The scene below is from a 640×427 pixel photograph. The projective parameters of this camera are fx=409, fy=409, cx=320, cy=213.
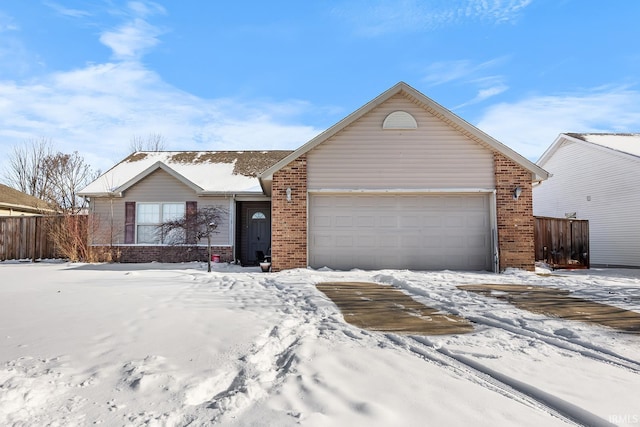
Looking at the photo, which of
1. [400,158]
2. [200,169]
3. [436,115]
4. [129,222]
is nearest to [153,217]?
[129,222]

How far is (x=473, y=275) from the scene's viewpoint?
984 centimetres

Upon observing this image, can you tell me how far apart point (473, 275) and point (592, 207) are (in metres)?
11.3

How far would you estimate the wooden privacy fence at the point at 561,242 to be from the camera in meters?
13.8

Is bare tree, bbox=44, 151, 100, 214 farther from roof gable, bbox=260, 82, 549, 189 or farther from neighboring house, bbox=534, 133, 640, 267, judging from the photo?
neighboring house, bbox=534, 133, 640, 267

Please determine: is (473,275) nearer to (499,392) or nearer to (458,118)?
(458,118)

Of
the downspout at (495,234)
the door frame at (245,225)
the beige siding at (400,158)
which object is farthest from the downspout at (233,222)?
the downspout at (495,234)

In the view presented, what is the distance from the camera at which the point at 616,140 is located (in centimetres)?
1816

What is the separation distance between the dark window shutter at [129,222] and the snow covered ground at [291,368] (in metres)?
9.35

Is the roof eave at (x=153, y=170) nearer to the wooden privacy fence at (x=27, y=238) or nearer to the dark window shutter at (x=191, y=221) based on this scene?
the dark window shutter at (x=191, y=221)

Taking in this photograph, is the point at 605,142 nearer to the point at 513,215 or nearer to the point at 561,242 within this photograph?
the point at 561,242

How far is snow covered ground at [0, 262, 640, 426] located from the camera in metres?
2.50

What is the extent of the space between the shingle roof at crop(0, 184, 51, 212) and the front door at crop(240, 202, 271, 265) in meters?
14.4

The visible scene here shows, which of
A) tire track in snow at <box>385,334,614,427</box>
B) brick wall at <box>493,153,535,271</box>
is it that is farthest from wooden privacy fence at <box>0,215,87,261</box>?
tire track in snow at <box>385,334,614,427</box>

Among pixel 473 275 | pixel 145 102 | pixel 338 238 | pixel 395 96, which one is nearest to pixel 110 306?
pixel 338 238
